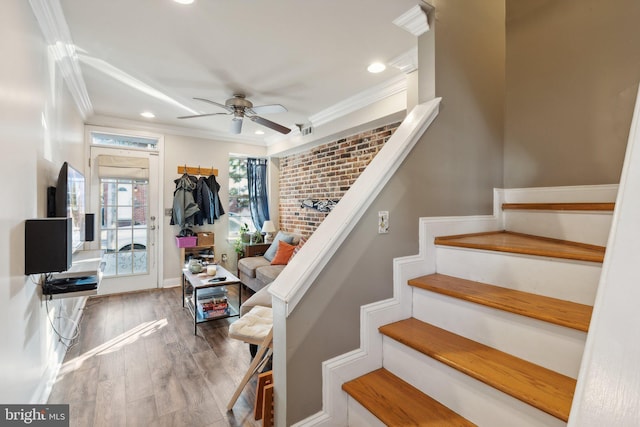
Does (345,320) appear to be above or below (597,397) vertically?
below

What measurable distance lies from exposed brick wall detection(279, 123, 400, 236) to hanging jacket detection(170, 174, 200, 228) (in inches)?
63.0

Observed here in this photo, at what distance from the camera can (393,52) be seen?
2438mm

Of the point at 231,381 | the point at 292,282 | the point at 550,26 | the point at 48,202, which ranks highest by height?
the point at 550,26

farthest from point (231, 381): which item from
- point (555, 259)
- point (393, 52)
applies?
point (393, 52)

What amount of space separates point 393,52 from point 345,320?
2253 millimetres

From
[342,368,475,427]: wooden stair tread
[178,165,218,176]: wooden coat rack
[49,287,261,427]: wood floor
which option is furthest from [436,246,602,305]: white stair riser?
[178,165,218,176]: wooden coat rack

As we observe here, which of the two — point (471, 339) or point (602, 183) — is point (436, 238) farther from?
point (602, 183)

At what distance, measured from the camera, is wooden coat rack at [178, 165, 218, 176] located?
15.4 feet

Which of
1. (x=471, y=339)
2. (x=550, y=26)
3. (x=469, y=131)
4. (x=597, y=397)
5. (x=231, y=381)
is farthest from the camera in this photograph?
(x=231, y=381)

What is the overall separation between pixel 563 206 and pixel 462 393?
1264 millimetres

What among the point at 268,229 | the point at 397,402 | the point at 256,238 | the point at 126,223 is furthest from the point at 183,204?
the point at 397,402

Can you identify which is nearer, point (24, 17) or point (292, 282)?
point (292, 282)

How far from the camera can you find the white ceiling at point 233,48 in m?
1.93

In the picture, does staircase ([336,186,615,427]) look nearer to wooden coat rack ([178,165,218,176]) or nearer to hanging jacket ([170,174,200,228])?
hanging jacket ([170,174,200,228])
